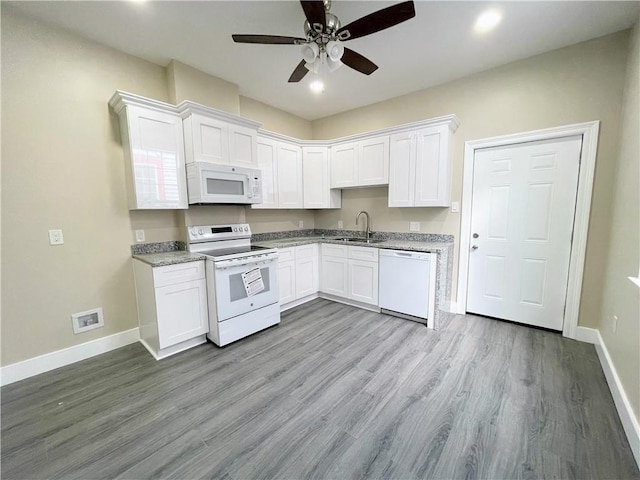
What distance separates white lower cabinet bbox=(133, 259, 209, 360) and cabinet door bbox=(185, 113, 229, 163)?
114cm

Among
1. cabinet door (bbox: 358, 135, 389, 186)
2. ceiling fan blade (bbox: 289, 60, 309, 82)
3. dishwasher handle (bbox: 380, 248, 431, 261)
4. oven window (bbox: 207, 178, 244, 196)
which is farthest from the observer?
cabinet door (bbox: 358, 135, 389, 186)

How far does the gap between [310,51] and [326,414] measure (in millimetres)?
2588

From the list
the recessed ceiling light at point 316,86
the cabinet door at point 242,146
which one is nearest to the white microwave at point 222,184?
the cabinet door at point 242,146

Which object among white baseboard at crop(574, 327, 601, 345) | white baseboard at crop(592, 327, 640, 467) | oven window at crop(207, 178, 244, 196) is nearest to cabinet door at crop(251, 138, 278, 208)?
oven window at crop(207, 178, 244, 196)

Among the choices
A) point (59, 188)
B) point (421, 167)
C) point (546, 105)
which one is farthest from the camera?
point (421, 167)

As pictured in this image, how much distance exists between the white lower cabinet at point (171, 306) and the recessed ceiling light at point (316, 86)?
246 cm

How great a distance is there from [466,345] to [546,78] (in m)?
2.82

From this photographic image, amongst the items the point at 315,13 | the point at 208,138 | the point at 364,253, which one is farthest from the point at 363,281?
the point at 315,13

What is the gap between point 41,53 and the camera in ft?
7.02

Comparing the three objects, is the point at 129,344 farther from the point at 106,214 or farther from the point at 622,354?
the point at 622,354

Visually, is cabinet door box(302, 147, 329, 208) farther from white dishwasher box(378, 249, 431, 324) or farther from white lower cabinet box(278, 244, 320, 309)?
white dishwasher box(378, 249, 431, 324)

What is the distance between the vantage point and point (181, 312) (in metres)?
2.49

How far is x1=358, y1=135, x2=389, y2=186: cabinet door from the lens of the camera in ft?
11.3

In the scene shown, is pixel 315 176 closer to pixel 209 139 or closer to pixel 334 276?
pixel 334 276
